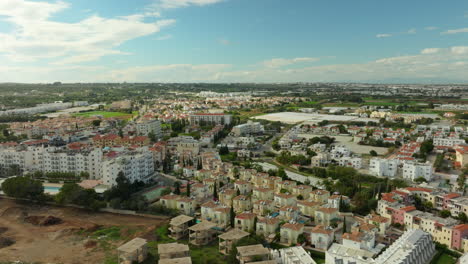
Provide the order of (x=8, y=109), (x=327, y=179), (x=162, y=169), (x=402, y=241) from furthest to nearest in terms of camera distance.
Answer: (x=8, y=109) < (x=162, y=169) < (x=327, y=179) < (x=402, y=241)

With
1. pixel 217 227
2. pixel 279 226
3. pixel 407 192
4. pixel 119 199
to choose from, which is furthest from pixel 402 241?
pixel 119 199

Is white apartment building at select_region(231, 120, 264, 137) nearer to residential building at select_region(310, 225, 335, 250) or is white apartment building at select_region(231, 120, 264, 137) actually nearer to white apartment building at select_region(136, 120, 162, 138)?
white apartment building at select_region(136, 120, 162, 138)

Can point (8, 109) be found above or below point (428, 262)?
above

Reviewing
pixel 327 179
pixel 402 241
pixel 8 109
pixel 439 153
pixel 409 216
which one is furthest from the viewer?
pixel 8 109

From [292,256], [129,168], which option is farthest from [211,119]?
[292,256]

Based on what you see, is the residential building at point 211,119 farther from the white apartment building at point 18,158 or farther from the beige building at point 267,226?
the beige building at point 267,226

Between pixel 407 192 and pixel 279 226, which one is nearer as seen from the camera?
pixel 279 226

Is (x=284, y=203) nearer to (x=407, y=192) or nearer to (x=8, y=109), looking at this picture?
(x=407, y=192)
